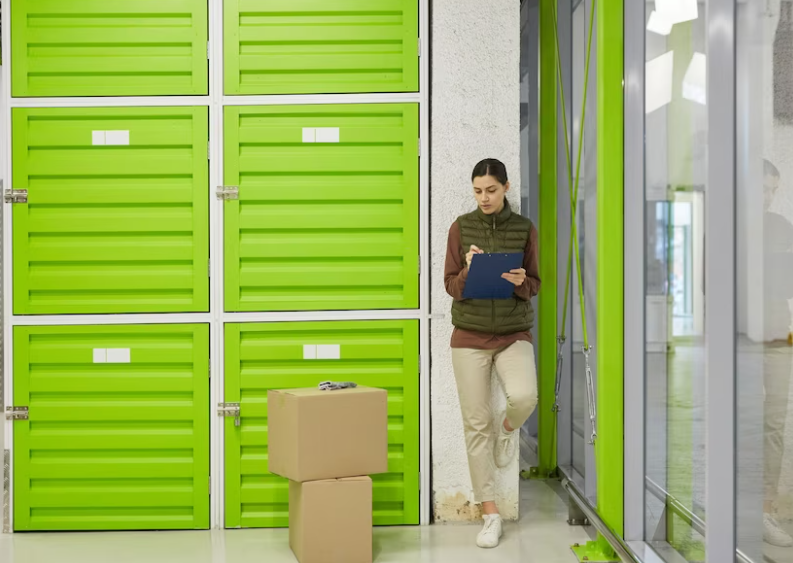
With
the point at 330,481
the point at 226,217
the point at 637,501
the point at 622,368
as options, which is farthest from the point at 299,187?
the point at 637,501

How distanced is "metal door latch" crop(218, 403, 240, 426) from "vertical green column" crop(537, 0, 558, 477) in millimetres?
2067

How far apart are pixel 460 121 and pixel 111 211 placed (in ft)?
5.95

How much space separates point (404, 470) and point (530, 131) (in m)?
2.61

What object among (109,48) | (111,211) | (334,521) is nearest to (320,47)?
(109,48)

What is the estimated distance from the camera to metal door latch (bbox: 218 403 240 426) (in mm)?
4176

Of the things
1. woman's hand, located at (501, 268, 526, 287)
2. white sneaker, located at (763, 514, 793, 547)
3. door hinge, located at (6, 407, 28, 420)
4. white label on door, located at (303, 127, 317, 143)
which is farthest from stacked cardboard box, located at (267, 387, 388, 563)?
white sneaker, located at (763, 514, 793, 547)

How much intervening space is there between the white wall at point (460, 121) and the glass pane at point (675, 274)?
85cm

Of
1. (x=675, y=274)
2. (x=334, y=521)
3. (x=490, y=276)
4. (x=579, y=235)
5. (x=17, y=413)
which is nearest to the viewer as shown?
(x=675, y=274)

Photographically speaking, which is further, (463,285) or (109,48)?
(109,48)

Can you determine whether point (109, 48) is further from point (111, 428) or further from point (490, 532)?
point (490, 532)

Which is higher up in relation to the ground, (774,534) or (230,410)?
(230,410)

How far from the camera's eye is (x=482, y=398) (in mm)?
3979

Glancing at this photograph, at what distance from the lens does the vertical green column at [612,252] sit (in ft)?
12.0

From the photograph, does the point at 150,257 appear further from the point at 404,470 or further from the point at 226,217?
the point at 404,470
